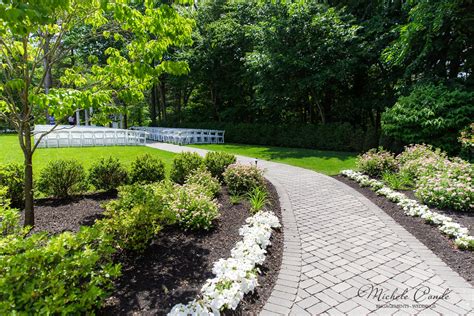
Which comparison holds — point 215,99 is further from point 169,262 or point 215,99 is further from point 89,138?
point 169,262

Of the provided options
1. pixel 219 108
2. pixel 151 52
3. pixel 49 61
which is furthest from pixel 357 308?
pixel 219 108

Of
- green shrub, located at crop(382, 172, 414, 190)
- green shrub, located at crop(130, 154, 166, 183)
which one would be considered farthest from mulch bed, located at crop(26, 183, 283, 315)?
green shrub, located at crop(382, 172, 414, 190)

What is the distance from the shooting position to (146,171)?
658 cm

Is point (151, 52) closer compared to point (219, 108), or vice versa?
point (151, 52)

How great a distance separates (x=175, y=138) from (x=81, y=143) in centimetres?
531

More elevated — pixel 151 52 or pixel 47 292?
pixel 151 52

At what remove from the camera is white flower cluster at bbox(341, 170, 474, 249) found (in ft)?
13.1

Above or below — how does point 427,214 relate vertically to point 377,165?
below

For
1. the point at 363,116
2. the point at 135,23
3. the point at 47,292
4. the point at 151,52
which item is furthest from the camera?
the point at 363,116

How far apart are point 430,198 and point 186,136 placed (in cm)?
1430

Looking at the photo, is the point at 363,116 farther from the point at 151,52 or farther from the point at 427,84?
the point at 151,52

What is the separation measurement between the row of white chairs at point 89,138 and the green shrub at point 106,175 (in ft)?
29.2

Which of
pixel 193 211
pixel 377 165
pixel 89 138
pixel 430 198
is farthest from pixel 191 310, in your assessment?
pixel 89 138

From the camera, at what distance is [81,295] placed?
7.60 feet
